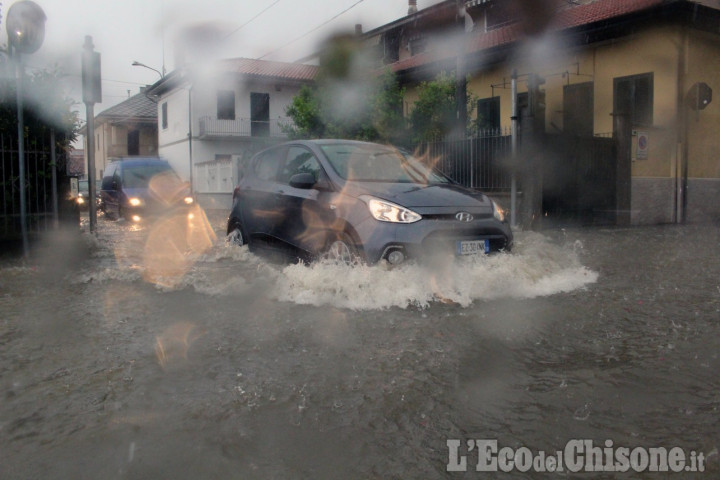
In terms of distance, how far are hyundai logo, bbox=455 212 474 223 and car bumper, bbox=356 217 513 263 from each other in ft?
0.17

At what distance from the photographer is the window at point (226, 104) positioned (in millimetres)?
34219

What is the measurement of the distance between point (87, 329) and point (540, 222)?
29.4 ft

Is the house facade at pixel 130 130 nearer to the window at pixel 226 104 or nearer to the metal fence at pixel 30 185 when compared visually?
the window at pixel 226 104

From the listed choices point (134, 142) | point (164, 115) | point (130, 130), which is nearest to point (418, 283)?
point (164, 115)

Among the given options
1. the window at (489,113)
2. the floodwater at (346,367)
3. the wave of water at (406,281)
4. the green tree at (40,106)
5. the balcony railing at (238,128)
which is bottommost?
the floodwater at (346,367)

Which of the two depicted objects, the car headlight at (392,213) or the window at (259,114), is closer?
the car headlight at (392,213)

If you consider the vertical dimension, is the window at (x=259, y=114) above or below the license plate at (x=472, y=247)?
above

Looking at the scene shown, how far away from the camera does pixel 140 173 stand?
1802cm

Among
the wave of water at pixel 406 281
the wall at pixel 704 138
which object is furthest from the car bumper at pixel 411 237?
the wall at pixel 704 138

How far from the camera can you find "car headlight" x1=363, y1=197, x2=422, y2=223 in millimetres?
5539

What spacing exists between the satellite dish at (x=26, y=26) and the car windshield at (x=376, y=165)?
4.23 m

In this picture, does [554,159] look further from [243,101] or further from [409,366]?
[243,101]

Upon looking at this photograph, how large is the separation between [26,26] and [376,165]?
4876 millimetres

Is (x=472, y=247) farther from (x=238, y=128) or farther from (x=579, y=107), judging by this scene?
(x=238, y=128)
